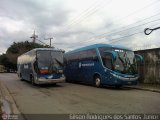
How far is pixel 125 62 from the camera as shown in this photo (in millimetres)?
17750

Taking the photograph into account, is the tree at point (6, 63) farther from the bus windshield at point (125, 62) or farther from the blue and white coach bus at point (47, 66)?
the bus windshield at point (125, 62)

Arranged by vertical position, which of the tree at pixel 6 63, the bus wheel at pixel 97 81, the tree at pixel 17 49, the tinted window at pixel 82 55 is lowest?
the bus wheel at pixel 97 81

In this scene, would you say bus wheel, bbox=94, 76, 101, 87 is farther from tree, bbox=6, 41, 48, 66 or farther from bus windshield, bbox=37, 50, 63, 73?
tree, bbox=6, 41, 48, 66

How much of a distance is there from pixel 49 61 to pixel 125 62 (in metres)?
5.82

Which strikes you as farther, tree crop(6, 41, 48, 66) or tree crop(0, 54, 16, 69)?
tree crop(0, 54, 16, 69)

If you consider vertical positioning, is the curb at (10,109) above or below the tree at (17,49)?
below

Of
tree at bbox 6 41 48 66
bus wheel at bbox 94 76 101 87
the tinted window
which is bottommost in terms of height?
bus wheel at bbox 94 76 101 87

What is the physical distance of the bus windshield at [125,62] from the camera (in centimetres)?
1748

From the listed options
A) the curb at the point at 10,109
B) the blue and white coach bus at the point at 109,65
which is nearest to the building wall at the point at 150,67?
the blue and white coach bus at the point at 109,65

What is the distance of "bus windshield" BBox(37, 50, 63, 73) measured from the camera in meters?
19.0

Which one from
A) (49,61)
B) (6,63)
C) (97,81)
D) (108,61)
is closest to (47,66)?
(49,61)

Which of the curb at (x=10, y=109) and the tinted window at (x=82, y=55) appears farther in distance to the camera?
the tinted window at (x=82, y=55)

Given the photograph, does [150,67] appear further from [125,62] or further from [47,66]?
Answer: [47,66]

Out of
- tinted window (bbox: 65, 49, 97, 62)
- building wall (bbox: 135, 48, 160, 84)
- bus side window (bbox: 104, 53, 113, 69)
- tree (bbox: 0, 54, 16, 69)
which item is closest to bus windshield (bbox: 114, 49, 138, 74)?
bus side window (bbox: 104, 53, 113, 69)
